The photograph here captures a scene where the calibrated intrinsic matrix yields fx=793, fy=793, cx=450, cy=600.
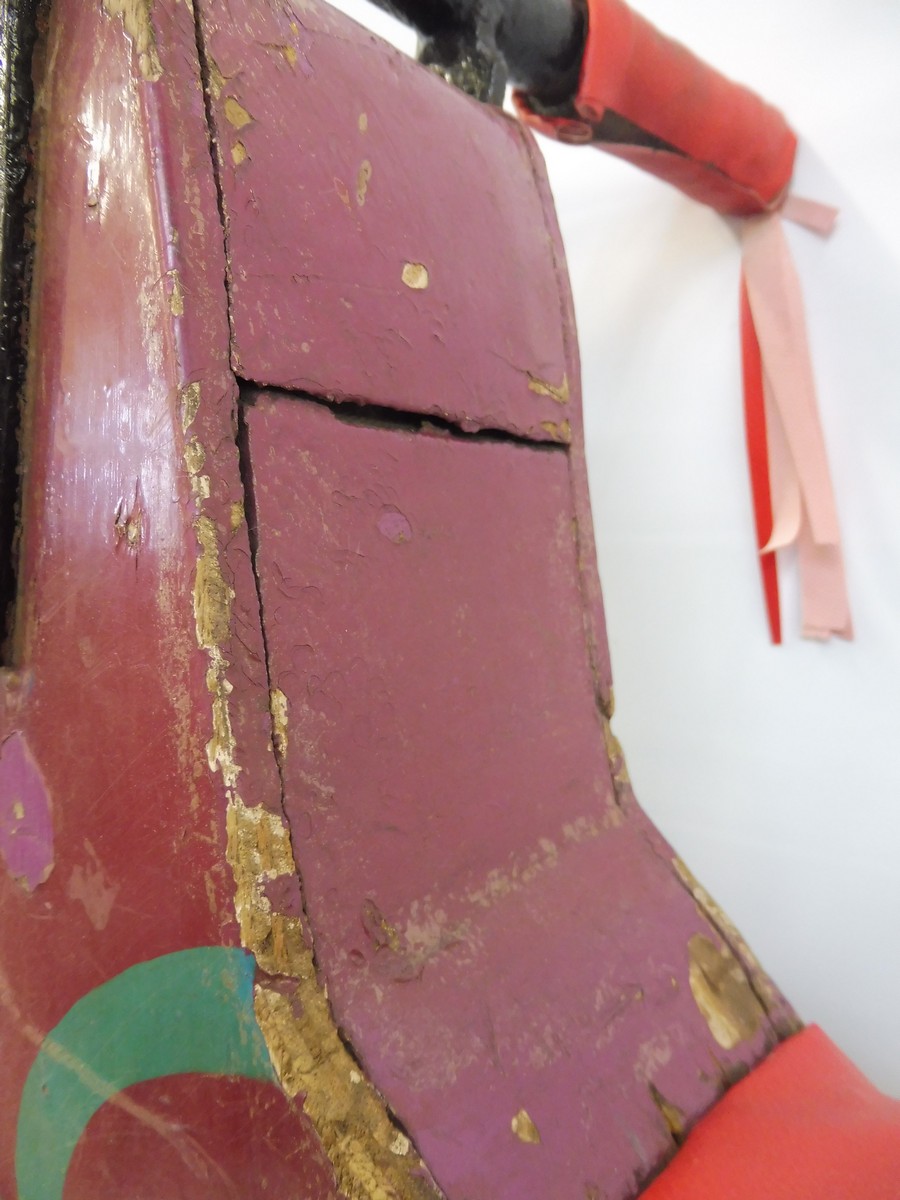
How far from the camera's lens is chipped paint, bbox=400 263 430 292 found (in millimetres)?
521

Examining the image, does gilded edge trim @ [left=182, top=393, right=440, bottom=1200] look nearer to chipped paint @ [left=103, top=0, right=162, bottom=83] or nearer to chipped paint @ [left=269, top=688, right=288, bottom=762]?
chipped paint @ [left=269, top=688, right=288, bottom=762]

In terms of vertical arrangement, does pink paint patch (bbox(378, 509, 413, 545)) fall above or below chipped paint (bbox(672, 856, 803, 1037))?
above

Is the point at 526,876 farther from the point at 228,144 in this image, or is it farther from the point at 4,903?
the point at 228,144

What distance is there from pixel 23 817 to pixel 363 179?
1.46ft

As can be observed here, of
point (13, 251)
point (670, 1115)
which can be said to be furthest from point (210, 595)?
point (670, 1115)

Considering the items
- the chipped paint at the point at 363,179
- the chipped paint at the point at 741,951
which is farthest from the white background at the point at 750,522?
the chipped paint at the point at 363,179

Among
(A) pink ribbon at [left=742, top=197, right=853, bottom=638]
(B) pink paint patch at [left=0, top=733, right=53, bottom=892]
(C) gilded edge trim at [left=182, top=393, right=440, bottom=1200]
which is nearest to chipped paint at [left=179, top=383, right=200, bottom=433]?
(C) gilded edge trim at [left=182, top=393, right=440, bottom=1200]

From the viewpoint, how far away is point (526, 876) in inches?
20.7

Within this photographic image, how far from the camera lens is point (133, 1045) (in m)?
0.42

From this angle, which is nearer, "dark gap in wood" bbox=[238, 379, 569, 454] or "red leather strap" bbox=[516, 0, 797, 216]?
"dark gap in wood" bbox=[238, 379, 569, 454]

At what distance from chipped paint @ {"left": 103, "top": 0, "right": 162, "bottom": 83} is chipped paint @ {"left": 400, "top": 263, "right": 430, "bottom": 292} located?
0.17 meters

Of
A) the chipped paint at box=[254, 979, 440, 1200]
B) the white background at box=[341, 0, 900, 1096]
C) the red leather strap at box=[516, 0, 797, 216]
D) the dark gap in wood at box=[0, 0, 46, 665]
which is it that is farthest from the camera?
the white background at box=[341, 0, 900, 1096]

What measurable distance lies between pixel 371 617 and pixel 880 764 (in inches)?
24.3

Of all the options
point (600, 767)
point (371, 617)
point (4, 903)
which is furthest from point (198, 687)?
point (600, 767)
